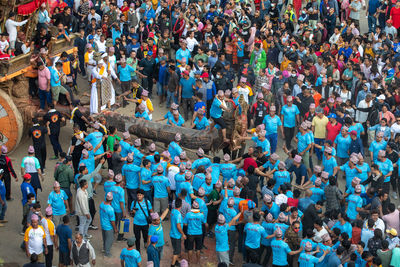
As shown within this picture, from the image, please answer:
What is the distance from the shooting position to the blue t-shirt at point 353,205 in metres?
17.2

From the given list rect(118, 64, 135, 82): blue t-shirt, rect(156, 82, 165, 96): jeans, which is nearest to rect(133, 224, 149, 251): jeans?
rect(118, 64, 135, 82): blue t-shirt

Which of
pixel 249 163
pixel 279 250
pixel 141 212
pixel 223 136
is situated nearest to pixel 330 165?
pixel 249 163

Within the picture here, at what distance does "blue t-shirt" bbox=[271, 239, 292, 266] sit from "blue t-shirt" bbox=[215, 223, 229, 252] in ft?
3.19

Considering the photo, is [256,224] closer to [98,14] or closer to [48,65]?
[48,65]

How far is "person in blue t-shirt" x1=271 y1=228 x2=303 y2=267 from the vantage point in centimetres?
1586

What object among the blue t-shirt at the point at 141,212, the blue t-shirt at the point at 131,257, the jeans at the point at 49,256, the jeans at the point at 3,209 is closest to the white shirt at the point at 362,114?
the blue t-shirt at the point at 141,212

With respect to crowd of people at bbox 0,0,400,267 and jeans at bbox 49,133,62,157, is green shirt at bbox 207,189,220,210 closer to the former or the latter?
crowd of people at bbox 0,0,400,267

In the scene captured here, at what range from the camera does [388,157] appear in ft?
63.3

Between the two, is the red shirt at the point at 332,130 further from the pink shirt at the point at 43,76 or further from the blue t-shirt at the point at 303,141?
the pink shirt at the point at 43,76

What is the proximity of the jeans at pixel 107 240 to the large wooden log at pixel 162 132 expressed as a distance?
3.88 metres

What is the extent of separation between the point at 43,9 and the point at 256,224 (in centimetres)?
929

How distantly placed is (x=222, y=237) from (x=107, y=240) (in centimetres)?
234

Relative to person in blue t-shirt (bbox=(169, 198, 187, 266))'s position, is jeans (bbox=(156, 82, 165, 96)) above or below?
above

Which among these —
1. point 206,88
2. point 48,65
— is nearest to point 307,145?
point 206,88
